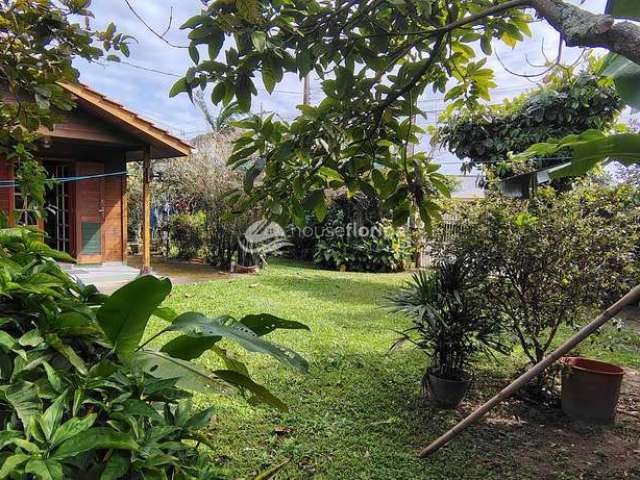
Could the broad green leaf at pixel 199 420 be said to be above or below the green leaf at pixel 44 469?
below

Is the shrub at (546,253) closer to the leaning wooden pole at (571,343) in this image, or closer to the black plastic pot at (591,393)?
the black plastic pot at (591,393)

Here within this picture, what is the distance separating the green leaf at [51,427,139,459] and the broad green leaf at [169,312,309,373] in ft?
1.02

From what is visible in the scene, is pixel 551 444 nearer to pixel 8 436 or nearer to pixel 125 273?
pixel 8 436

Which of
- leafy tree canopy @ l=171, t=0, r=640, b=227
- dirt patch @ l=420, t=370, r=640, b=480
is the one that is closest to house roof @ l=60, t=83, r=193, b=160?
leafy tree canopy @ l=171, t=0, r=640, b=227

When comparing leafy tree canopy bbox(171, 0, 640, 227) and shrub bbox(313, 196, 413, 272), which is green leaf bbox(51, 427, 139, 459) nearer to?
leafy tree canopy bbox(171, 0, 640, 227)

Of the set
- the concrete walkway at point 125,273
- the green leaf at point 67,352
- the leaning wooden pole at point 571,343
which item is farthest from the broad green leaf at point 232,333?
the concrete walkway at point 125,273

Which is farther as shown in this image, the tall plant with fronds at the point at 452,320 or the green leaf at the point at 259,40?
the tall plant with fronds at the point at 452,320

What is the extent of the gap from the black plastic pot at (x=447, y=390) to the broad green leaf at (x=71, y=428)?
3854 millimetres

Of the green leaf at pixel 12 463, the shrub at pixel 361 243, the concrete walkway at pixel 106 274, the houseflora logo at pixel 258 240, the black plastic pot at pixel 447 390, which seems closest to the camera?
the green leaf at pixel 12 463

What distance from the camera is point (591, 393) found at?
4059 millimetres

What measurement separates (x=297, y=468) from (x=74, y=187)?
9507 millimetres

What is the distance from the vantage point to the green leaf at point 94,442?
78 centimetres

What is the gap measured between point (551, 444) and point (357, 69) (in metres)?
3.37

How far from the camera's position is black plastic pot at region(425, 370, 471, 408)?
4203 millimetres
